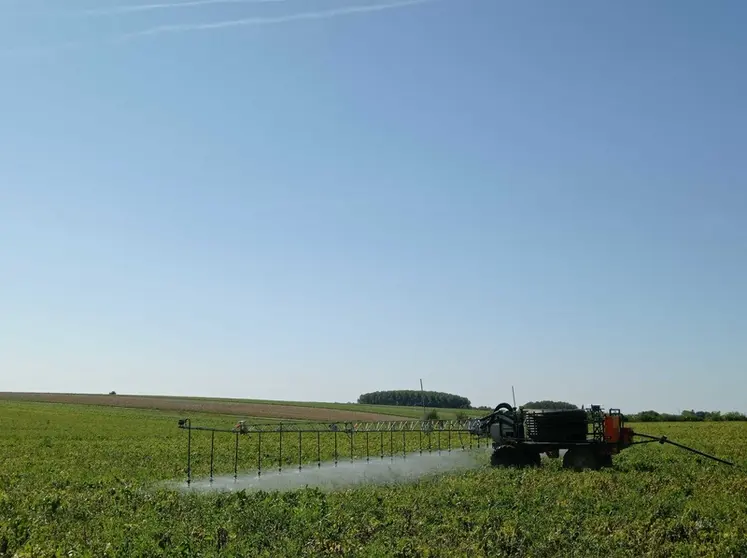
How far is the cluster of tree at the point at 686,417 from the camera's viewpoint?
90.2 meters

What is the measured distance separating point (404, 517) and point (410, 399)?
167m

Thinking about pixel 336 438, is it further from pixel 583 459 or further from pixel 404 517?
pixel 404 517

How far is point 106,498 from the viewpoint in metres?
19.0

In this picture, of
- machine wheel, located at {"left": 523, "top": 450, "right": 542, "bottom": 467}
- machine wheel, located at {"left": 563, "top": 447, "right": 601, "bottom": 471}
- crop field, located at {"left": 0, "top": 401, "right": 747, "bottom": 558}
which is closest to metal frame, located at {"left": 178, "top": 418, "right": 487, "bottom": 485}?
crop field, located at {"left": 0, "top": 401, "right": 747, "bottom": 558}

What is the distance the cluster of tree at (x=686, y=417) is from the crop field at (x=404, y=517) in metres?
68.3

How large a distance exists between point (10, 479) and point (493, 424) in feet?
59.4

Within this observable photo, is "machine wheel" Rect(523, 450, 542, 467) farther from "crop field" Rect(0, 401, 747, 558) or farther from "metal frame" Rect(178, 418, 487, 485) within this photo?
"metal frame" Rect(178, 418, 487, 485)

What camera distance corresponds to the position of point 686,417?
303 feet

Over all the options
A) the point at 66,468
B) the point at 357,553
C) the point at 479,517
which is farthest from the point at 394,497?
the point at 66,468

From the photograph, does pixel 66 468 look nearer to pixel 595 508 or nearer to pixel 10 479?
pixel 10 479

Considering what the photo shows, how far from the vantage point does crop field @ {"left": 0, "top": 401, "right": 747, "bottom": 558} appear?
42.7 ft

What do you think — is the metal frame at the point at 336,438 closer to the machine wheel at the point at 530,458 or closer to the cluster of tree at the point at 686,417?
the machine wheel at the point at 530,458

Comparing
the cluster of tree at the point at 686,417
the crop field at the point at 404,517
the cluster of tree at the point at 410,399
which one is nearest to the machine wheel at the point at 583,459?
the crop field at the point at 404,517

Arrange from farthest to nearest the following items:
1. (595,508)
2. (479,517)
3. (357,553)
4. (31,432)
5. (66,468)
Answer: (31,432) → (66,468) → (595,508) → (479,517) → (357,553)
